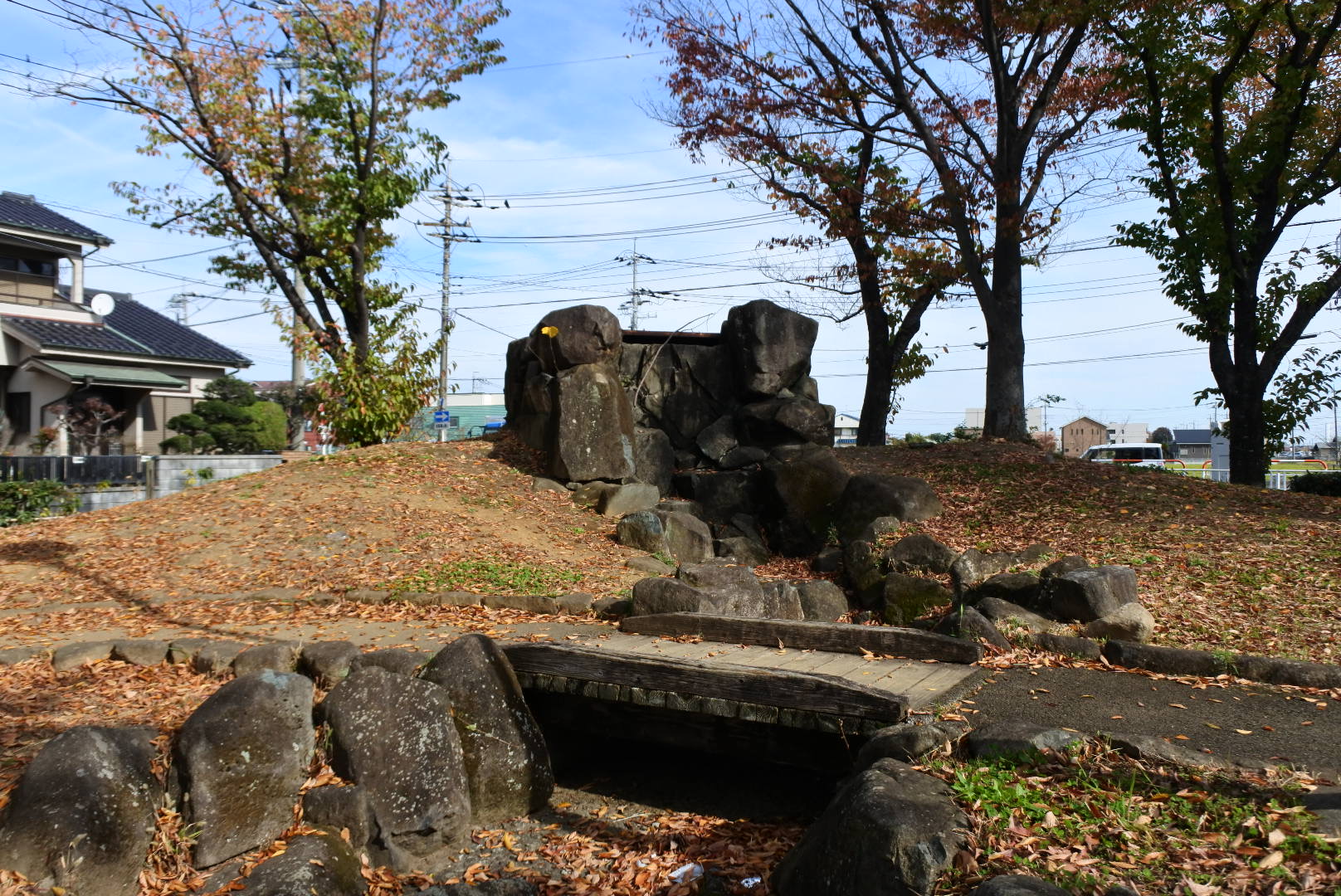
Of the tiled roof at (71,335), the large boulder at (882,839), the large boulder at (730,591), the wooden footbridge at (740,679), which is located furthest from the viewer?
the tiled roof at (71,335)

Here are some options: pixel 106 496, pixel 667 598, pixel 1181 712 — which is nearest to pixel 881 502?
pixel 667 598

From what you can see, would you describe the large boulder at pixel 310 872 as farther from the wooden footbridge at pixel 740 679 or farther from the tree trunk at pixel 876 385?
the tree trunk at pixel 876 385

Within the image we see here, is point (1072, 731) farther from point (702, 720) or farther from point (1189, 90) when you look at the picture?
point (1189, 90)

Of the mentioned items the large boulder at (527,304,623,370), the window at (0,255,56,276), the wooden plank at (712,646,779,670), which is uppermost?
the window at (0,255,56,276)

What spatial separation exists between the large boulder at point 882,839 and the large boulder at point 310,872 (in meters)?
2.33

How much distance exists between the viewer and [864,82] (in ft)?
52.5

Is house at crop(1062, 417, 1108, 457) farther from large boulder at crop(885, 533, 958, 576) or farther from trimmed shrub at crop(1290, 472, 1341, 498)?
large boulder at crop(885, 533, 958, 576)

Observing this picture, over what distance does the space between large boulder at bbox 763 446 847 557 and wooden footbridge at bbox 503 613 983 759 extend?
535 centimetres

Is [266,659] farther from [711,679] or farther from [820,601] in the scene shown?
[820,601]

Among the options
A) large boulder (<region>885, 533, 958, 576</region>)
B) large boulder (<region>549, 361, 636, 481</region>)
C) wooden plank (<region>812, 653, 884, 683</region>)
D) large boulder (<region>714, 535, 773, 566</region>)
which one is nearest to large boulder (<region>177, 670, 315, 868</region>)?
wooden plank (<region>812, 653, 884, 683</region>)

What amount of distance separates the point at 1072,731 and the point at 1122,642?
2.01m

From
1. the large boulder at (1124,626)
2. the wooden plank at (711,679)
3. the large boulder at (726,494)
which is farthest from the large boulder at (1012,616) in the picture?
the large boulder at (726,494)

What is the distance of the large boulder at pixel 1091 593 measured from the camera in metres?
7.18

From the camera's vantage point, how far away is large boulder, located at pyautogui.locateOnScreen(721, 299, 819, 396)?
14922 millimetres
